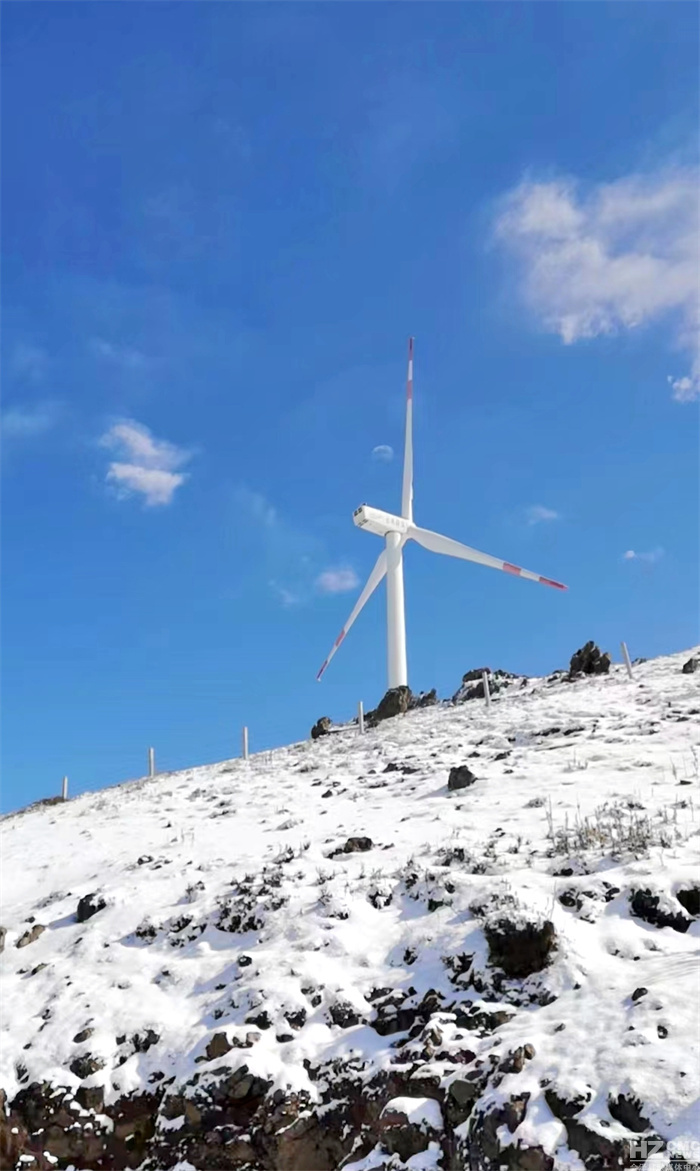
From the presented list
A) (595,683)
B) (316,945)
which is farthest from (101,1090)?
(595,683)

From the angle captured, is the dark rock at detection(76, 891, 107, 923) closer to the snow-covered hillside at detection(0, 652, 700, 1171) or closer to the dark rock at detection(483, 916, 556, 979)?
the snow-covered hillside at detection(0, 652, 700, 1171)

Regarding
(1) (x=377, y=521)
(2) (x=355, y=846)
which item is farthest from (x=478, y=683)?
(2) (x=355, y=846)

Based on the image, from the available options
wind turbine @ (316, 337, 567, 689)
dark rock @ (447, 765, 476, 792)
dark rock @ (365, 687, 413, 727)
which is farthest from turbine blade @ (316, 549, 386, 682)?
dark rock @ (447, 765, 476, 792)

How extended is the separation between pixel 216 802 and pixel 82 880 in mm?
6124

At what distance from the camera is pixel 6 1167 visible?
823 cm

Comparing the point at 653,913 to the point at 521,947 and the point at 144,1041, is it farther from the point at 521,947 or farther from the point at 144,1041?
the point at 144,1041

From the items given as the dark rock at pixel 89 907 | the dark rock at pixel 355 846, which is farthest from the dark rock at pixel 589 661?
the dark rock at pixel 89 907

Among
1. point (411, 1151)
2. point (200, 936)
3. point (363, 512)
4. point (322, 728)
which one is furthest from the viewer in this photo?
point (363, 512)

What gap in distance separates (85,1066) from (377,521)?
36.4 meters

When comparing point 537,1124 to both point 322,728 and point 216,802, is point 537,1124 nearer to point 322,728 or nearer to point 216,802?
point 216,802

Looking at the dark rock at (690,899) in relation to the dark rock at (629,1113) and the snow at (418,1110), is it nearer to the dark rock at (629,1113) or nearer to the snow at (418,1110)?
the dark rock at (629,1113)

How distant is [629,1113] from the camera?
654cm

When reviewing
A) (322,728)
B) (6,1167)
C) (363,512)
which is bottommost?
(6,1167)

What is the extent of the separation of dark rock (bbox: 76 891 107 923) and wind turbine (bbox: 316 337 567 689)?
2562 cm
